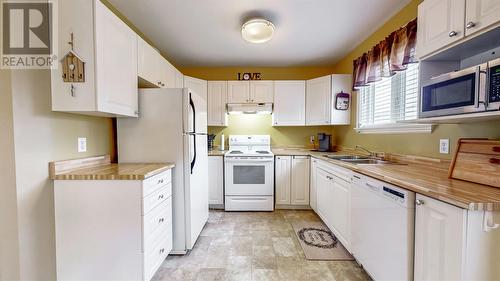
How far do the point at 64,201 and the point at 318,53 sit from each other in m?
3.47

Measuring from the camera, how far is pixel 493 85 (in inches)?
41.0

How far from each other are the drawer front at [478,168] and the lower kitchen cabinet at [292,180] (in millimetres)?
1988

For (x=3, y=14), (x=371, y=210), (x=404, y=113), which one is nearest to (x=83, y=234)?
(x=3, y=14)

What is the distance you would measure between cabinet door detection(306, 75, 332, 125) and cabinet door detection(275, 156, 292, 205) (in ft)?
2.68

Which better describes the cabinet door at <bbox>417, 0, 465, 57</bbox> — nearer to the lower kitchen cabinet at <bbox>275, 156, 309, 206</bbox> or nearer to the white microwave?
the white microwave

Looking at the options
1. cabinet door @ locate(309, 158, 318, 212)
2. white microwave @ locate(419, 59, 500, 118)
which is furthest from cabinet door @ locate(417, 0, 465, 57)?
cabinet door @ locate(309, 158, 318, 212)

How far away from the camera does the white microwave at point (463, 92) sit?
1045 mm

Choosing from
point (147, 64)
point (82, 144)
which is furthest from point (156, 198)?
point (147, 64)

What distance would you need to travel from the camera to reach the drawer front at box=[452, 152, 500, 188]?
1.16m

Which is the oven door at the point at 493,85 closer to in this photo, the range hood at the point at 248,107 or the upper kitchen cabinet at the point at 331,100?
the upper kitchen cabinet at the point at 331,100

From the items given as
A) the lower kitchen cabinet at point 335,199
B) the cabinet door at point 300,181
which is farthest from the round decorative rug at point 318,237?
the cabinet door at point 300,181

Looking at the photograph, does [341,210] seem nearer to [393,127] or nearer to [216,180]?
[393,127]

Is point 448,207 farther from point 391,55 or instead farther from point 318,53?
point 318,53

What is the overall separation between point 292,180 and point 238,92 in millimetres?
1755
